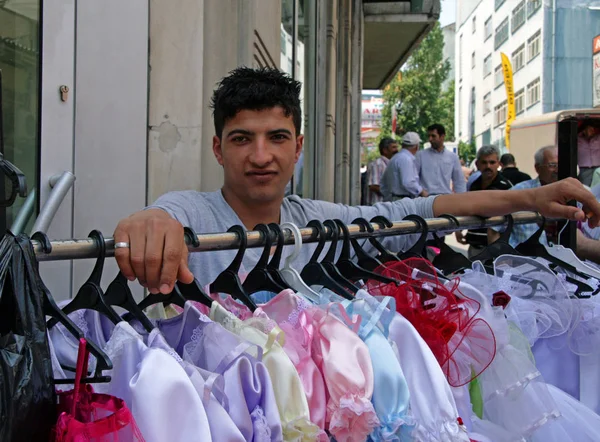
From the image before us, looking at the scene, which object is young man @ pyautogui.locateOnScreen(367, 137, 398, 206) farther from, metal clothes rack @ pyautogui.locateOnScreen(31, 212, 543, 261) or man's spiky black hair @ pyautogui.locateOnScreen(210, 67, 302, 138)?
man's spiky black hair @ pyautogui.locateOnScreen(210, 67, 302, 138)

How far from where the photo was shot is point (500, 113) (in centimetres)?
4512

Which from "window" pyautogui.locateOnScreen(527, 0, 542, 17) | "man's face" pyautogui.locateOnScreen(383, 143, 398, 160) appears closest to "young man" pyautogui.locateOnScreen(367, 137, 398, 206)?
"man's face" pyautogui.locateOnScreen(383, 143, 398, 160)

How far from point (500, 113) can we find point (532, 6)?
10952 mm

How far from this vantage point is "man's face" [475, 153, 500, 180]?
838cm

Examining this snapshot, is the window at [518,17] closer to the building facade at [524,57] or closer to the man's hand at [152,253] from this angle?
the building facade at [524,57]

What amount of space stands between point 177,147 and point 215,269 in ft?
3.45

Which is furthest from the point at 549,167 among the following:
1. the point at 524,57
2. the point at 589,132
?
the point at 524,57

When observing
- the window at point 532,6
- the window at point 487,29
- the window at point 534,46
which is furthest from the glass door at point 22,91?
the window at point 487,29

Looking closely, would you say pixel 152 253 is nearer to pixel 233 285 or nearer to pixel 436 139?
pixel 233 285

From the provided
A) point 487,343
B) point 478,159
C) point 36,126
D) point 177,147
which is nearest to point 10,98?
point 36,126

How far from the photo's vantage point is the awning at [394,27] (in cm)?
1078

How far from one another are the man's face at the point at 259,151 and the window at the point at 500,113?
144 ft

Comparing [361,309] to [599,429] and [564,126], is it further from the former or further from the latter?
[564,126]

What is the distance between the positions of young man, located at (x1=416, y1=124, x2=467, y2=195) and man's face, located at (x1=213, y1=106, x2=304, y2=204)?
7.25m
